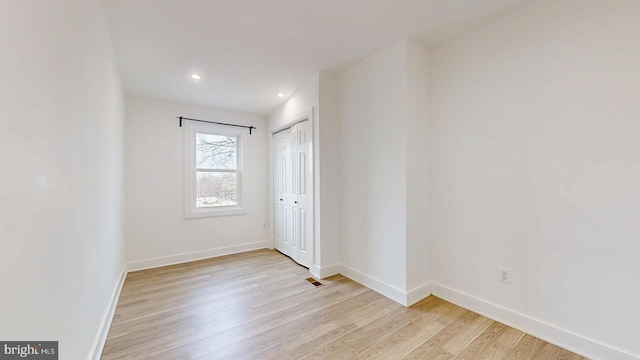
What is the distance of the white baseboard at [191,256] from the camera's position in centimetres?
343

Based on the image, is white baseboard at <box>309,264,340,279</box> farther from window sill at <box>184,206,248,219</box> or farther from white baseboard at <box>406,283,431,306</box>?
window sill at <box>184,206,248,219</box>

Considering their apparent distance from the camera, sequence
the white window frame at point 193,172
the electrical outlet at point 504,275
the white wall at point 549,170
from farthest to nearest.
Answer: the white window frame at point 193,172 < the electrical outlet at point 504,275 < the white wall at point 549,170

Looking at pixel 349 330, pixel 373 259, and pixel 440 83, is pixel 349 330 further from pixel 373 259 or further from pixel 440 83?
pixel 440 83

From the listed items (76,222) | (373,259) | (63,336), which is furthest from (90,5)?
(373,259)

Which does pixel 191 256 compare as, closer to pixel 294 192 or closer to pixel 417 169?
pixel 294 192

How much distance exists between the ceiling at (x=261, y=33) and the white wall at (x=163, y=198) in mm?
602

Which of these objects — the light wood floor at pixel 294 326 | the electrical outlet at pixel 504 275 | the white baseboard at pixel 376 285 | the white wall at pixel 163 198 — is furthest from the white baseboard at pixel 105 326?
the electrical outlet at pixel 504 275

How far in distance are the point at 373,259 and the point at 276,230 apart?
2.12 metres

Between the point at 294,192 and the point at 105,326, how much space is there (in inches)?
95.1

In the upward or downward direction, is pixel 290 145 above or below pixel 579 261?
above

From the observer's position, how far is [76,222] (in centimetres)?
131

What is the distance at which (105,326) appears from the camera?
6.33 ft

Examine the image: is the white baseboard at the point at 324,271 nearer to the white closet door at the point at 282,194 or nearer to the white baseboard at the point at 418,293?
the white closet door at the point at 282,194

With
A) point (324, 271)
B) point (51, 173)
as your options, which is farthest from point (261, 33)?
point (324, 271)
